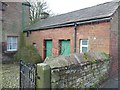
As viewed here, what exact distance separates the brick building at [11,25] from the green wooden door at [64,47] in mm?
6477

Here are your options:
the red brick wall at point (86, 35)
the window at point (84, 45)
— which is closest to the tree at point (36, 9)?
the red brick wall at point (86, 35)

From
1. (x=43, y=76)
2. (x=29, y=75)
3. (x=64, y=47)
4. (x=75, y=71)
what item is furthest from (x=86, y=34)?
(x=43, y=76)

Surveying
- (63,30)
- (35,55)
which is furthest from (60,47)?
(35,55)

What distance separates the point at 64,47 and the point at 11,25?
23.4 feet

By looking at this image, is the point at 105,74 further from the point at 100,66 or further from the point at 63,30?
the point at 63,30

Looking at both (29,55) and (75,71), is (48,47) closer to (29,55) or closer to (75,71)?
(29,55)

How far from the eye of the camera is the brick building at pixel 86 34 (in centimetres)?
869

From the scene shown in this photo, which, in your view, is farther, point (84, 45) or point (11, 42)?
point (11, 42)

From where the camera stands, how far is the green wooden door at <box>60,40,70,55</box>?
11.9m

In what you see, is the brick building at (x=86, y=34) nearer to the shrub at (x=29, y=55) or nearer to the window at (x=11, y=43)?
the shrub at (x=29, y=55)

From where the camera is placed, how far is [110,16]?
8.41 metres

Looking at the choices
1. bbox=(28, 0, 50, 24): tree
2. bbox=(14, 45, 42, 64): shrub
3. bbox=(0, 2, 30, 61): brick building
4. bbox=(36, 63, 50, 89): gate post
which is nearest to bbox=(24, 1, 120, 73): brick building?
bbox=(14, 45, 42, 64): shrub

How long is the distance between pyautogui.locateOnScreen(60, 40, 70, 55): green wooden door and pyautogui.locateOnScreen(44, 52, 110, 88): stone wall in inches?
198

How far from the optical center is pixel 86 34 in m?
10.1
